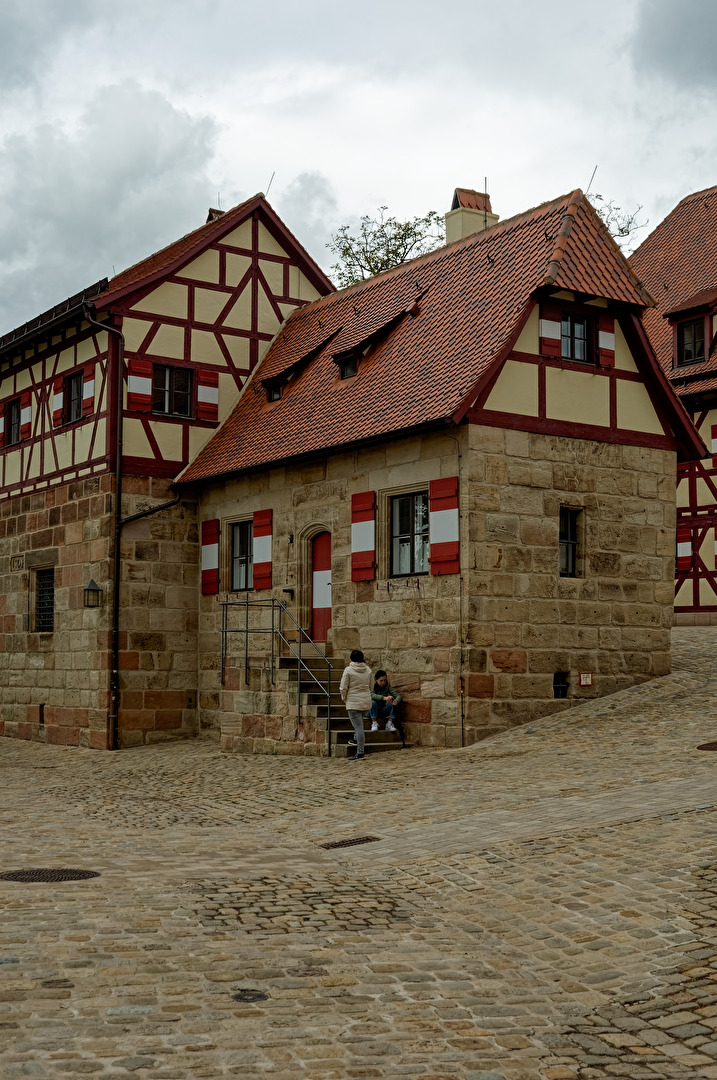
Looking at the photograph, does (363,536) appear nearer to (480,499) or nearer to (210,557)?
(480,499)

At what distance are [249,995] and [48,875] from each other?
127 inches

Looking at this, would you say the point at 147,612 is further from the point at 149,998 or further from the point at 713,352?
the point at 149,998

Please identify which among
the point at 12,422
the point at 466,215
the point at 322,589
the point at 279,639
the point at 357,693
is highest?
the point at 466,215

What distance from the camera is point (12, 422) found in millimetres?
26344

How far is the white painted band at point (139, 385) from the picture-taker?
22.4 m

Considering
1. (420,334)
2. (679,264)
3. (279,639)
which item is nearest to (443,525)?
(420,334)

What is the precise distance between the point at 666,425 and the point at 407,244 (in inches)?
626

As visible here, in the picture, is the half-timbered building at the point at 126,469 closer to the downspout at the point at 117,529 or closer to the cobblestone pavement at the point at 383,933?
the downspout at the point at 117,529

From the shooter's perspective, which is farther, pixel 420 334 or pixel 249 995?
pixel 420 334

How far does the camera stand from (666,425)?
1958cm

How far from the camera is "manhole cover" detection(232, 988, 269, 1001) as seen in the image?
6.33 m

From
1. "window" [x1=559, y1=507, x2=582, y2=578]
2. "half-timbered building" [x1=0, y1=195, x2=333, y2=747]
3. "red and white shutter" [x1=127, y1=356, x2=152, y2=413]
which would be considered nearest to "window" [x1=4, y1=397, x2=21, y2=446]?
"half-timbered building" [x1=0, y1=195, x2=333, y2=747]

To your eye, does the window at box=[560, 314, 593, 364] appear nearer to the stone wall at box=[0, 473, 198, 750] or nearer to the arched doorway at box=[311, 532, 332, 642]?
the arched doorway at box=[311, 532, 332, 642]

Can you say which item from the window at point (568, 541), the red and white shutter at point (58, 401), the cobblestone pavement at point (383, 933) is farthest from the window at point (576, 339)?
the red and white shutter at point (58, 401)
